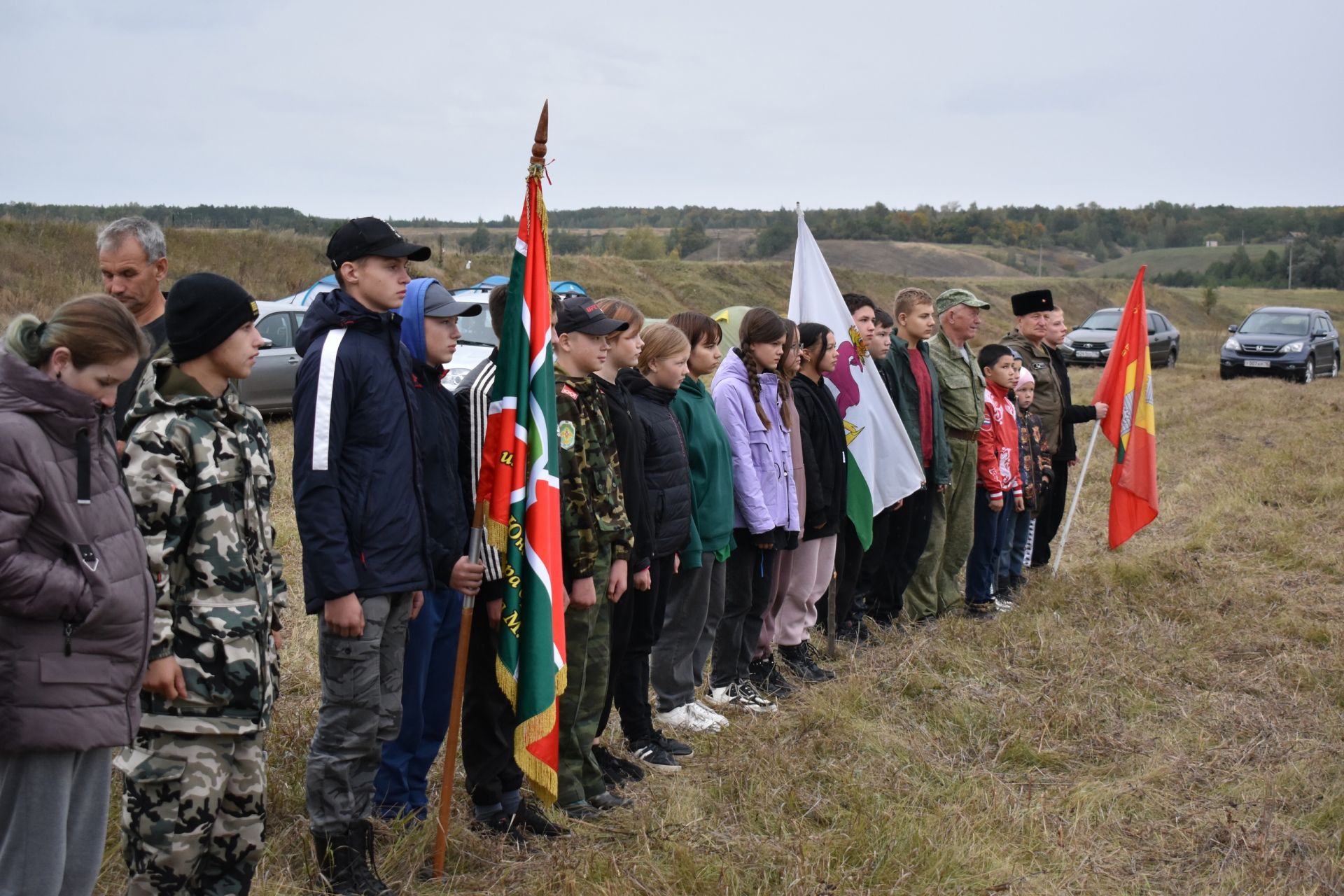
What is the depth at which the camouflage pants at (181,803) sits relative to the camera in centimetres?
281

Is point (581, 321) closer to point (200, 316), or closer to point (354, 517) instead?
point (354, 517)

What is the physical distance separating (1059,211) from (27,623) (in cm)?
12377

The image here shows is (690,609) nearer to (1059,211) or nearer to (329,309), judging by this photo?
(329,309)

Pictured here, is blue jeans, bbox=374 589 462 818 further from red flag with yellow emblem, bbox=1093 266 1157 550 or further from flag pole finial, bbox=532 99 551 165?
red flag with yellow emblem, bbox=1093 266 1157 550

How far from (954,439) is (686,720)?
290 cm

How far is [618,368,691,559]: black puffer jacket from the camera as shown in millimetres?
4570

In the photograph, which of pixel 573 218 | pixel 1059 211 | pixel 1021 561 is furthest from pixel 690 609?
pixel 1059 211

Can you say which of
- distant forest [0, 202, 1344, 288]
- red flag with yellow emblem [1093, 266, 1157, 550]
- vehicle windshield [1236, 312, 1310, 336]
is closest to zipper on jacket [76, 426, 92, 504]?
red flag with yellow emblem [1093, 266, 1157, 550]

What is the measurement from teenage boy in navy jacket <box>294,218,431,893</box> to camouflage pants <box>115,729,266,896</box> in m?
0.36

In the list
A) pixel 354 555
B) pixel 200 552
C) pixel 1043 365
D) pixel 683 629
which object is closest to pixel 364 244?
pixel 354 555

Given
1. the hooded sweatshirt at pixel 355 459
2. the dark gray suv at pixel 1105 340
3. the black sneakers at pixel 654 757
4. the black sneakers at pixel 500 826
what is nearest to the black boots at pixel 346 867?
the black sneakers at pixel 500 826

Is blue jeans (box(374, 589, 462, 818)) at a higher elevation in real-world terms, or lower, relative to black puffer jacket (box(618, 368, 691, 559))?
lower

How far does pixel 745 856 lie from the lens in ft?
11.7

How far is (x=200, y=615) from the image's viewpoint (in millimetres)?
2861
